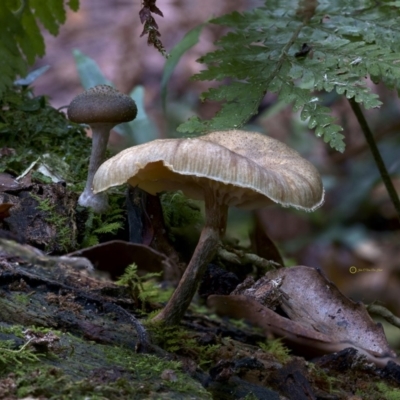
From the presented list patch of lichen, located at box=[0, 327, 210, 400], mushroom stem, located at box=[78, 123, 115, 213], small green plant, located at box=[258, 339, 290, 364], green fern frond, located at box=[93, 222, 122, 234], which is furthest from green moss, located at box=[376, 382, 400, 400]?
mushroom stem, located at box=[78, 123, 115, 213]

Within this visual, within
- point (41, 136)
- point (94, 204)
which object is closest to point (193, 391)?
point (94, 204)

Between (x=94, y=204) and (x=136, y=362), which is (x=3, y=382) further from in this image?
(x=94, y=204)

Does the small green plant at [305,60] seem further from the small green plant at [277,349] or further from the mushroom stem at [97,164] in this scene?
the small green plant at [277,349]

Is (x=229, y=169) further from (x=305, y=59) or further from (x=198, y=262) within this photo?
(x=305, y=59)

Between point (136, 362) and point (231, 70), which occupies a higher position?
point (231, 70)

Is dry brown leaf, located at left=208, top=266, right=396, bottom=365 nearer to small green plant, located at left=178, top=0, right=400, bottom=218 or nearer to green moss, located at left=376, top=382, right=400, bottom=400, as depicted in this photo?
green moss, located at left=376, top=382, right=400, bottom=400
